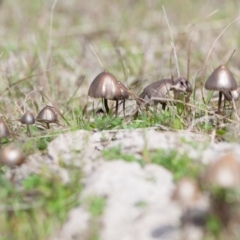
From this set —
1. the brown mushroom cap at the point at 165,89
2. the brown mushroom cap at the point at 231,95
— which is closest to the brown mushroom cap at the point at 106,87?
the brown mushroom cap at the point at 165,89

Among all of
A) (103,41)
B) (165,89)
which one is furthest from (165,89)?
Result: (103,41)

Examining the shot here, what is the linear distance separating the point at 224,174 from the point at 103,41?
6.59 meters

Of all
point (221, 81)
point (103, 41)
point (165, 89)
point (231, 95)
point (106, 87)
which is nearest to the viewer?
point (221, 81)

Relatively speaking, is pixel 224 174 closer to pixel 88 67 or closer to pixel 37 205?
pixel 37 205

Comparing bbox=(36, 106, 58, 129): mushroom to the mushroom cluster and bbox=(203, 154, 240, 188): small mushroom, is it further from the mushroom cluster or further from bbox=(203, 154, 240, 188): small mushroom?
bbox=(203, 154, 240, 188): small mushroom

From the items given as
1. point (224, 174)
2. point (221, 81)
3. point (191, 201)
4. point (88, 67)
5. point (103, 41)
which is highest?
point (221, 81)

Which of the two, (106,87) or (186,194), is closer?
(186,194)

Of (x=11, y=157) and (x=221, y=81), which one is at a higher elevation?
(x=221, y=81)

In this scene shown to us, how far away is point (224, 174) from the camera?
260 cm

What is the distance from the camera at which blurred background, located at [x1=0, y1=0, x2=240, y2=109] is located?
6.52 meters

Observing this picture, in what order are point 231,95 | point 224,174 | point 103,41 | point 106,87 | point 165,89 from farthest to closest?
point 103,41 < point 231,95 < point 165,89 < point 106,87 < point 224,174

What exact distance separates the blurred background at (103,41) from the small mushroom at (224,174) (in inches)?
108

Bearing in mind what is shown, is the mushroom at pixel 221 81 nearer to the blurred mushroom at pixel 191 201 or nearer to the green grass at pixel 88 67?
the green grass at pixel 88 67

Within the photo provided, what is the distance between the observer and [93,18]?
10586mm
